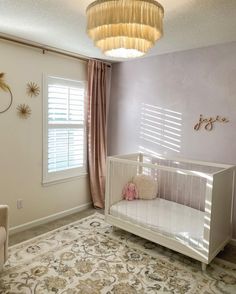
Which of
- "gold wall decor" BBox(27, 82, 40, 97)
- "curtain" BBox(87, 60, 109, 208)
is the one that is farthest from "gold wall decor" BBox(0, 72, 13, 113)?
"curtain" BBox(87, 60, 109, 208)

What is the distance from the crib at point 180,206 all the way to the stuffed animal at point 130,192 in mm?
58

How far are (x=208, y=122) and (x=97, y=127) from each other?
63.5 inches

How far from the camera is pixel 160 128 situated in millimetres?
3414

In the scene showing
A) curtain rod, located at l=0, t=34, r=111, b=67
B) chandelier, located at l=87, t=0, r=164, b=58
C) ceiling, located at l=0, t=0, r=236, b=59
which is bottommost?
chandelier, located at l=87, t=0, r=164, b=58

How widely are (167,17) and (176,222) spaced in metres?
1.97

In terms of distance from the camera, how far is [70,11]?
6.78 feet

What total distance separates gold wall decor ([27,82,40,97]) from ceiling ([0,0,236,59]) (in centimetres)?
50

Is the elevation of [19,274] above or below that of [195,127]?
below

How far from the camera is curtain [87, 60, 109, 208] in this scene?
370 cm

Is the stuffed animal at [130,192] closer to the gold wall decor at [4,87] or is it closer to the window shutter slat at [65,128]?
the window shutter slat at [65,128]

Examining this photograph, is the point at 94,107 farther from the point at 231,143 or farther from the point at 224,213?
the point at 224,213

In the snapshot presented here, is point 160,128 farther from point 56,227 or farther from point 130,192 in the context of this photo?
point 56,227

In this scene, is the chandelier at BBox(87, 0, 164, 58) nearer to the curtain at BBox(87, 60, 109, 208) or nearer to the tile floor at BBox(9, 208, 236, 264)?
the curtain at BBox(87, 60, 109, 208)

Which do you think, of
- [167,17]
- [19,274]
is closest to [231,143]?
[167,17]
